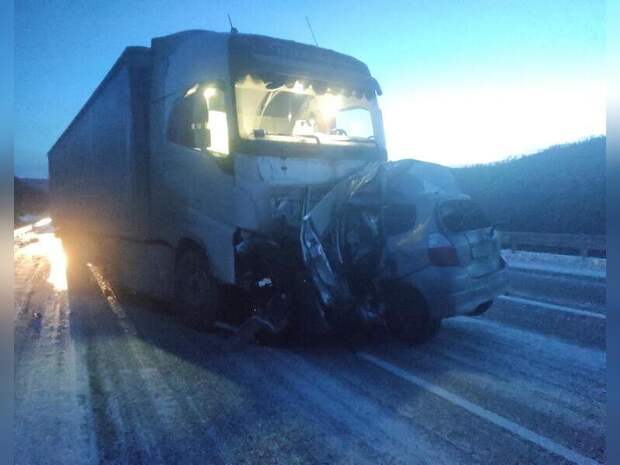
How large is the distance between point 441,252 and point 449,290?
37 cm

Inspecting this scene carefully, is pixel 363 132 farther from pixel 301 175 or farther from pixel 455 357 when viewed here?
pixel 455 357

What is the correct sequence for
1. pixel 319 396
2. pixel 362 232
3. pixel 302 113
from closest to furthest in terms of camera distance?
pixel 319 396 < pixel 362 232 < pixel 302 113

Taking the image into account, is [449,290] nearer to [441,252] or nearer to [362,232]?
[441,252]

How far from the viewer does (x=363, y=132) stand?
21.7 feet

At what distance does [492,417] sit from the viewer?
11.4ft

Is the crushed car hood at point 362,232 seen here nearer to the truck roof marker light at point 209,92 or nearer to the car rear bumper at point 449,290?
the car rear bumper at point 449,290

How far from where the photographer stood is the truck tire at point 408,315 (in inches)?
186

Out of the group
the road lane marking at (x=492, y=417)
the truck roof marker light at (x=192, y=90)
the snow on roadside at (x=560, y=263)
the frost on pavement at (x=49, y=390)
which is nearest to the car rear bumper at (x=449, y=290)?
the road lane marking at (x=492, y=417)

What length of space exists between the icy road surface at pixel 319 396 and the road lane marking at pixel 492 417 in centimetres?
1

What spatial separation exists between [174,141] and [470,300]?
4125 mm

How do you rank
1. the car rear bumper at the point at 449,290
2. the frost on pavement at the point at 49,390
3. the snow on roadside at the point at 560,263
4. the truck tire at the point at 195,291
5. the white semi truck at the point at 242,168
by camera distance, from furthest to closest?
the snow on roadside at the point at 560,263
the truck tire at the point at 195,291
the white semi truck at the point at 242,168
the car rear bumper at the point at 449,290
the frost on pavement at the point at 49,390

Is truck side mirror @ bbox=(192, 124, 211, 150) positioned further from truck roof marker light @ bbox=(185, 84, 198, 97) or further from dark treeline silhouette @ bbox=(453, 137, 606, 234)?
dark treeline silhouette @ bbox=(453, 137, 606, 234)

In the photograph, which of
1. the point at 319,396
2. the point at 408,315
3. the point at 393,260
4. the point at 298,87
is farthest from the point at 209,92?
the point at 319,396

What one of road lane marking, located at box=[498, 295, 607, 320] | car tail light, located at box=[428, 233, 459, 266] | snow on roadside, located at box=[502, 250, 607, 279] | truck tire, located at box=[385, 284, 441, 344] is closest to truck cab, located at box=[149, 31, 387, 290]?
truck tire, located at box=[385, 284, 441, 344]
